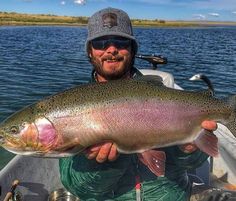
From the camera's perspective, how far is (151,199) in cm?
413

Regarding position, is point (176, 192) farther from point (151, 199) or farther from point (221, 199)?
point (221, 199)

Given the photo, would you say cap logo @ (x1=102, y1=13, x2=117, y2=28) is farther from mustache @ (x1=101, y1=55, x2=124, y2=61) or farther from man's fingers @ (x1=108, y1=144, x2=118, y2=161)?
man's fingers @ (x1=108, y1=144, x2=118, y2=161)

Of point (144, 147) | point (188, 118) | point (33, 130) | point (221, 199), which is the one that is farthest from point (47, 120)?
point (221, 199)

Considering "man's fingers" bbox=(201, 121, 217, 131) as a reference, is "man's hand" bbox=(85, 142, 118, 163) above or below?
below

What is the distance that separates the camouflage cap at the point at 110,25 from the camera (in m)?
4.13

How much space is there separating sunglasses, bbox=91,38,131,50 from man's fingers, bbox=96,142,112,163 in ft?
4.05

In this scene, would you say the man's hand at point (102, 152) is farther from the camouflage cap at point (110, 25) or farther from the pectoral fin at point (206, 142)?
the camouflage cap at point (110, 25)

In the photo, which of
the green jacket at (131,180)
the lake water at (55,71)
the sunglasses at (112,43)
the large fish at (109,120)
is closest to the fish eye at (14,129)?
the large fish at (109,120)

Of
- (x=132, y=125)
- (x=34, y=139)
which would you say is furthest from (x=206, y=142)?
(x=34, y=139)

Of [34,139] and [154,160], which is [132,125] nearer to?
[154,160]

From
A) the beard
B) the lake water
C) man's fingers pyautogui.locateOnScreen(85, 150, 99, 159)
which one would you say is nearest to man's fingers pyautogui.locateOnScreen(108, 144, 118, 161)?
man's fingers pyautogui.locateOnScreen(85, 150, 99, 159)

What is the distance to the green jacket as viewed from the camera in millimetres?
3861

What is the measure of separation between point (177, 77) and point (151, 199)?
21.3 metres

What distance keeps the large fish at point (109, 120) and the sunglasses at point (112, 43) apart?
0.71m
